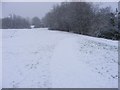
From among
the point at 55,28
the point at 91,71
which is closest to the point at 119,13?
the point at 55,28

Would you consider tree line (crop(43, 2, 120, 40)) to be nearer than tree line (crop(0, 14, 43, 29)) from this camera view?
Yes

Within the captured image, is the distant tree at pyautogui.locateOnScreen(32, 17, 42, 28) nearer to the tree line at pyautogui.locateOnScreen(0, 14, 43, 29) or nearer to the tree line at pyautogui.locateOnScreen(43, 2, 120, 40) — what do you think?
the tree line at pyautogui.locateOnScreen(0, 14, 43, 29)

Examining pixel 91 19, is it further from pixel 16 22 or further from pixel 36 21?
pixel 36 21

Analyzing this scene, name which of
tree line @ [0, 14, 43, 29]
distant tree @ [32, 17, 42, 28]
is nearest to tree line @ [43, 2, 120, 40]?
tree line @ [0, 14, 43, 29]

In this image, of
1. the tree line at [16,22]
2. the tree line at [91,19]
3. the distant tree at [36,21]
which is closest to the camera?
the tree line at [91,19]

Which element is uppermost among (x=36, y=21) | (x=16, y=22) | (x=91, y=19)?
(x=91, y=19)

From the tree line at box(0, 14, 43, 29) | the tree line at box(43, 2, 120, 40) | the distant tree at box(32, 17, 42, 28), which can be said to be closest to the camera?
the tree line at box(43, 2, 120, 40)

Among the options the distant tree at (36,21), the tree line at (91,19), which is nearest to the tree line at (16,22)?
the distant tree at (36,21)

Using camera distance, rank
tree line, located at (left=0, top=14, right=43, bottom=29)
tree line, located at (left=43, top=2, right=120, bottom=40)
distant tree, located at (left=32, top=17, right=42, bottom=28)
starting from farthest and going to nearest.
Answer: distant tree, located at (left=32, top=17, right=42, bottom=28), tree line, located at (left=0, top=14, right=43, bottom=29), tree line, located at (left=43, top=2, right=120, bottom=40)

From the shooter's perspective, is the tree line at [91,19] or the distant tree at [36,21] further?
the distant tree at [36,21]

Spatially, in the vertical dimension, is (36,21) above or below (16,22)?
below

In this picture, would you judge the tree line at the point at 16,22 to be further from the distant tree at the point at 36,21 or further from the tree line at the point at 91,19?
the tree line at the point at 91,19

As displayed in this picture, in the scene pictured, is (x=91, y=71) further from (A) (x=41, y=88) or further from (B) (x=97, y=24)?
(B) (x=97, y=24)

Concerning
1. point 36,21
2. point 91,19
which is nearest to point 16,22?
point 36,21
